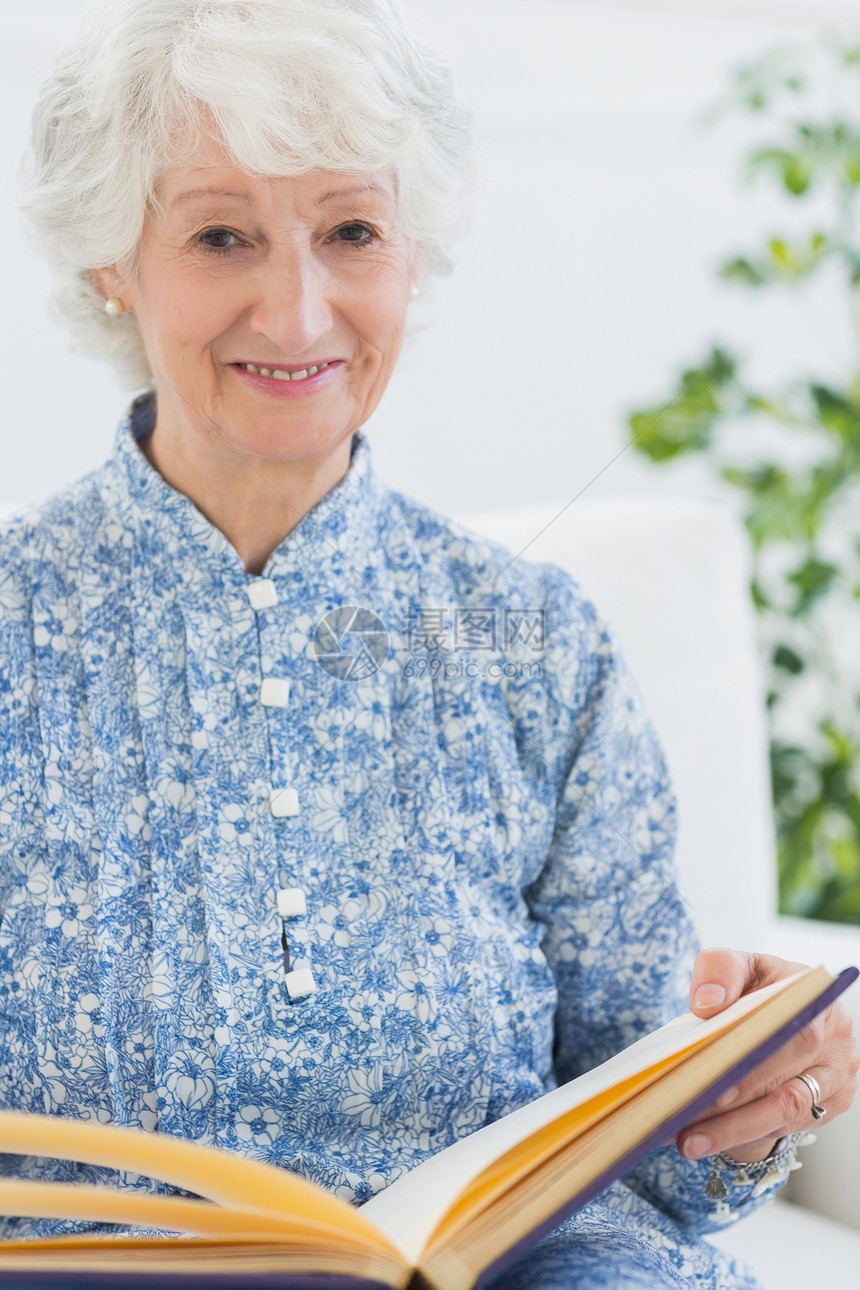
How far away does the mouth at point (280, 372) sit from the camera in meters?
0.79

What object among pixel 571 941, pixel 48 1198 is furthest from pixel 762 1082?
pixel 48 1198

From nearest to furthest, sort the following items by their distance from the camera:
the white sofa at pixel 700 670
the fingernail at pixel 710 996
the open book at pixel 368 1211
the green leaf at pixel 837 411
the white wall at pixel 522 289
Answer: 1. the open book at pixel 368 1211
2. the fingernail at pixel 710 996
3. the white wall at pixel 522 289
4. the white sofa at pixel 700 670
5. the green leaf at pixel 837 411

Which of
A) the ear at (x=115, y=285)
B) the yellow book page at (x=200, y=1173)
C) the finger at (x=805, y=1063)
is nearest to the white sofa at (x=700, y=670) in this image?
the finger at (x=805, y=1063)

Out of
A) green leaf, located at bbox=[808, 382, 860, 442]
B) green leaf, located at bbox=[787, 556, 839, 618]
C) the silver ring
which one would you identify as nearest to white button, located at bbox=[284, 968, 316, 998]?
the silver ring

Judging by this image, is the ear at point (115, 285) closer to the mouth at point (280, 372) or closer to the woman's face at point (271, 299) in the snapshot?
the woman's face at point (271, 299)

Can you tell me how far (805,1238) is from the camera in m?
0.96

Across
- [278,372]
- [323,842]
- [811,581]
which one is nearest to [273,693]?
[323,842]

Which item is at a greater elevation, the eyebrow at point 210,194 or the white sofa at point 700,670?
the eyebrow at point 210,194

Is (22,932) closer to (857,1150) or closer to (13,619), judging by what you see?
(13,619)

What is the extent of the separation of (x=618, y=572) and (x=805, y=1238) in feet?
2.07

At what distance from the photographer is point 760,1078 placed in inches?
28.7

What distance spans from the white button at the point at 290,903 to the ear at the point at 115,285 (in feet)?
1.47

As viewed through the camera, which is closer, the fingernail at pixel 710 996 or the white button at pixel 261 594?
the fingernail at pixel 710 996

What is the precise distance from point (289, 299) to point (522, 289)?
0.38m
